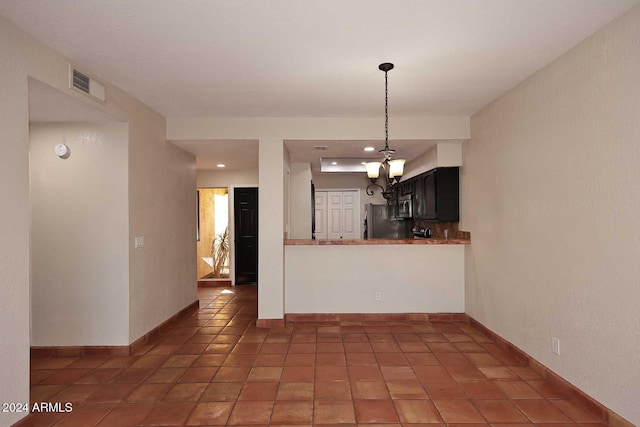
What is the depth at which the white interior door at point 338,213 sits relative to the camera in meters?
7.82

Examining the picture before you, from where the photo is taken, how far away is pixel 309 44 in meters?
2.53

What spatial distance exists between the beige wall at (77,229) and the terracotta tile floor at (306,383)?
0.47 meters

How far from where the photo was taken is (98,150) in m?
3.52

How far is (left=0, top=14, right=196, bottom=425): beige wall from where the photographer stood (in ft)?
7.13

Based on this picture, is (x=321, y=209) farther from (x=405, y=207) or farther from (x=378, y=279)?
(x=378, y=279)

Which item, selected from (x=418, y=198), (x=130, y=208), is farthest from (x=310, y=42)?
(x=418, y=198)

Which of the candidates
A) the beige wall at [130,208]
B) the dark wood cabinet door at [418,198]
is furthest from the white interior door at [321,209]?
the beige wall at [130,208]

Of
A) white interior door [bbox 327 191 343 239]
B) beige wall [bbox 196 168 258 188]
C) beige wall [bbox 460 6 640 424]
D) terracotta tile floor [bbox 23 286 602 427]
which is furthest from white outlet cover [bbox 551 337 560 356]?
beige wall [bbox 196 168 258 188]

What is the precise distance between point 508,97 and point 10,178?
395cm

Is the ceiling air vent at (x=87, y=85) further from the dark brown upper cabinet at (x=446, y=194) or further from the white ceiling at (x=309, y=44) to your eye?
the dark brown upper cabinet at (x=446, y=194)

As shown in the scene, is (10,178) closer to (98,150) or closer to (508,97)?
(98,150)

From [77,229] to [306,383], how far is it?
8.42 ft

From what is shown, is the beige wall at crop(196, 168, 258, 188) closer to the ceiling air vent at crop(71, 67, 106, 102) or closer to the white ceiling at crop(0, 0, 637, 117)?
the white ceiling at crop(0, 0, 637, 117)

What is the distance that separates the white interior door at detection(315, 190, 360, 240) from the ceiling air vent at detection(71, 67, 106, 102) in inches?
201
